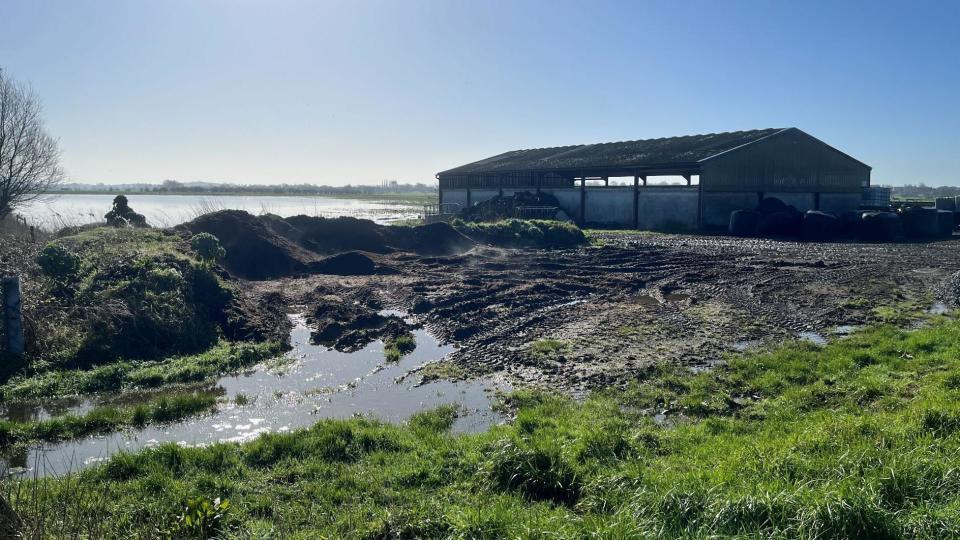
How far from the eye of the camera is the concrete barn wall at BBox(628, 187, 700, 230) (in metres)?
34.9

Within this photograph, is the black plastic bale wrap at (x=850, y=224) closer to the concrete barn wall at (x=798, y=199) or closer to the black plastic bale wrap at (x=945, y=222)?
the black plastic bale wrap at (x=945, y=222)

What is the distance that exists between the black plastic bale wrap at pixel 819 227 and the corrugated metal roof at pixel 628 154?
6289mm

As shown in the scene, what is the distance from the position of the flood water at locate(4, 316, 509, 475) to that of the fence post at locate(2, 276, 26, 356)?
1846 mm

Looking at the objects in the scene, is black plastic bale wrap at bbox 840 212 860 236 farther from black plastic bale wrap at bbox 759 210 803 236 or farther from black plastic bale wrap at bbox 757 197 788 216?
black plastic bale wrap at bbox 757 197 788 216

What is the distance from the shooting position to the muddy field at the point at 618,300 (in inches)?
416

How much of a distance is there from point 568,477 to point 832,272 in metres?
16.8

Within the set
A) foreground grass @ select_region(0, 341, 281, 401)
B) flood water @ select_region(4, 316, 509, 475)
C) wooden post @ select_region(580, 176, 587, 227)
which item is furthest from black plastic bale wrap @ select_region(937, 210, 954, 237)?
foreground grass @ select_region(0, 341, 281, 401)

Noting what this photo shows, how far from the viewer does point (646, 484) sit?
5031mm

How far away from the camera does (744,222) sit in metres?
32.8

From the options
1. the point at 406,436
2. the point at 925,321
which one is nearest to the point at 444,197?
the point at 925,321

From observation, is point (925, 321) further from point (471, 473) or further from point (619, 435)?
point (471, 473)

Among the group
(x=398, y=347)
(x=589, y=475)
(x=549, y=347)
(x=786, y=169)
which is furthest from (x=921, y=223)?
(x=589, y=475)

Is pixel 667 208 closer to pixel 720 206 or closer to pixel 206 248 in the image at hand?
pixel 720 206

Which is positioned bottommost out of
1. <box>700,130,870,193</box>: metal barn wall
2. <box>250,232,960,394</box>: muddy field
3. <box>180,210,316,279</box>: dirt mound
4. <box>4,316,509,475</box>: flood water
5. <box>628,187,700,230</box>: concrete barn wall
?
<box>4,316,509,475</box>: flood water
